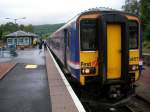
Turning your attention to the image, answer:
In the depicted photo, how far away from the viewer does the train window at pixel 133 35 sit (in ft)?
38.6

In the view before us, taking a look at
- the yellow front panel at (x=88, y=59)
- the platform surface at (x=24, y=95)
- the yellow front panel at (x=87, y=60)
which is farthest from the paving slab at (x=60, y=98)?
the yellow front panel at (x=88, y=59)

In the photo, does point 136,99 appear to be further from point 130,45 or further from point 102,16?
point 102,16

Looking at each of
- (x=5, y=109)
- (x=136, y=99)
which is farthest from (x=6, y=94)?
(x=136, y=99)

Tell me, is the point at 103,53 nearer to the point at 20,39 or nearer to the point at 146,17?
the point at 20,39

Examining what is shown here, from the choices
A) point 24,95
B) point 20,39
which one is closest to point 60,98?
point 24,95

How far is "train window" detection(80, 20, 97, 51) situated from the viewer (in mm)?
11188

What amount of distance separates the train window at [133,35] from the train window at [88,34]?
4.34ft

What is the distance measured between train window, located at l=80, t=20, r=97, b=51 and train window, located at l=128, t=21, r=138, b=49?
1323mm

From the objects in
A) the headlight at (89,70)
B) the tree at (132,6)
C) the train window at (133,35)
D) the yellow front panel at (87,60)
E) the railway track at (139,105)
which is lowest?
the railway track at (139,105)

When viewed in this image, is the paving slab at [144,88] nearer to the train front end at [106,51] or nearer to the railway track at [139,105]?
the railway track at [139,105]

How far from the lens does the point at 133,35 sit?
11.9 meters

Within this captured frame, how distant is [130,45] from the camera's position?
38.7 ft

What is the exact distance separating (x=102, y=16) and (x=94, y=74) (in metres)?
1.83

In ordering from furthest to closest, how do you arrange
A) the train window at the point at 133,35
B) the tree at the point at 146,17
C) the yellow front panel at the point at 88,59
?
the tree at the point at 146,17 < the train window at the point at 133,35 < the yellow front panel at the point at 88,59
